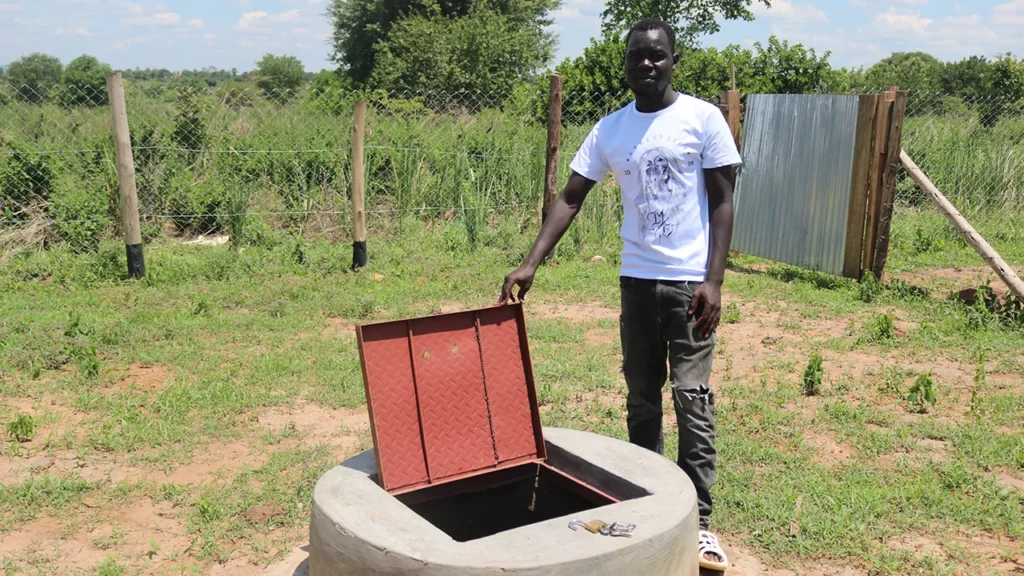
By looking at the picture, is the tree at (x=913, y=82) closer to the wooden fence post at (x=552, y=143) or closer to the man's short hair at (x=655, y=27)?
the wooden fence post at (x=552, y=143)

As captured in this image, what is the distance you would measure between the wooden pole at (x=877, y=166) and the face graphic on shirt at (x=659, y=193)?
5.79 m

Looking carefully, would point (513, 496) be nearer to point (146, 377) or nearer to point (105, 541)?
point (105, 541)

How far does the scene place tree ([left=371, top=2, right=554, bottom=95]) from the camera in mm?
31859

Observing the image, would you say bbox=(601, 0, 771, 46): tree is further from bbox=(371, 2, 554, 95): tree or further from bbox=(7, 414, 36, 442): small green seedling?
bbox=(7, 414, 36, 442): small green seedling

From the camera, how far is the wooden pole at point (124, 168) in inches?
320

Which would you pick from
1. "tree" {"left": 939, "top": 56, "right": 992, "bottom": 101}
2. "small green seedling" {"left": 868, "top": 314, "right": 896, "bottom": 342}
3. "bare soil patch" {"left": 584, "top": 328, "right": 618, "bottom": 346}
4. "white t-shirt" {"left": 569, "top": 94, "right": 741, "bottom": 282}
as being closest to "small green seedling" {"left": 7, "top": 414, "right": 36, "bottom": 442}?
"white t-shirt" {"left": 569, "top": 94, "right": 741, "bottom": 282}

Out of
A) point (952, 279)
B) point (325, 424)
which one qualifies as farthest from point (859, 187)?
point (325, 424)

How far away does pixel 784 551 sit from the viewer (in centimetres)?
361

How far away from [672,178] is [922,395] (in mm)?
3062

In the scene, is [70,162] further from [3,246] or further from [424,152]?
[424,152]

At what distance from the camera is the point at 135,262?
26.9ft

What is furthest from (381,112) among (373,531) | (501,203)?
(373,531)

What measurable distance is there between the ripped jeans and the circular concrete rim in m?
0.20

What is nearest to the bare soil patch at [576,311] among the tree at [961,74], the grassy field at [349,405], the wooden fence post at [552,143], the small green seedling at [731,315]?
the grassy field at [349,405]
